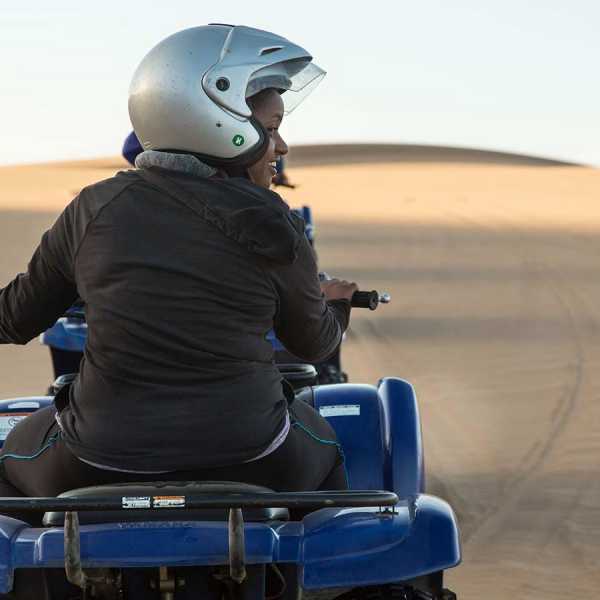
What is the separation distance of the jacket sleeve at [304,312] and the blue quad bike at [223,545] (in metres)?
0.39

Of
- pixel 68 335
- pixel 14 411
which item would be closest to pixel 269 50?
pixel 14 411

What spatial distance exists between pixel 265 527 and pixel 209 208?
714 mm

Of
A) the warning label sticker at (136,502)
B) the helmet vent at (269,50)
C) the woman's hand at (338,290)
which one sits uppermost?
the helmet vent at (269,50)

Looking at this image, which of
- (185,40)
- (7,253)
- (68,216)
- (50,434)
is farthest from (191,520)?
(7,253)

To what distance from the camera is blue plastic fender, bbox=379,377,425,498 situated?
428cm

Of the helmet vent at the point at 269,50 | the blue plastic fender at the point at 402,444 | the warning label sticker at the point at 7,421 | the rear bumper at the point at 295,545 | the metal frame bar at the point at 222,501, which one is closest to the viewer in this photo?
the metal frame bar at the point at 222,501

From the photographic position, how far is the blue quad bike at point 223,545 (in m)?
3.28

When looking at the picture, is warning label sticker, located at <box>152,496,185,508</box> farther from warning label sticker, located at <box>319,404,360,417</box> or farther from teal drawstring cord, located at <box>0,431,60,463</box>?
warning label sticker, located at <box>319,404,360,417</box>

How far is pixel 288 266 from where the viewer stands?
11.8 feet

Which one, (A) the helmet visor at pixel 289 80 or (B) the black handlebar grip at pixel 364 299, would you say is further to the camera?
(B) the black handlebar grip at pixel 364 299

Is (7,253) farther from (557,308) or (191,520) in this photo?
(191,520)

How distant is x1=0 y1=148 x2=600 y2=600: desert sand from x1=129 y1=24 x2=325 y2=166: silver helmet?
283 cm

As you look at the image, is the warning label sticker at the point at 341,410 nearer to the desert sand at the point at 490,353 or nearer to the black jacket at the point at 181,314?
the black jacket at the point at 181,314

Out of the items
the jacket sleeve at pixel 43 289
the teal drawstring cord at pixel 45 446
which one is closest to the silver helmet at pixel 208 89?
the jacket sleeve at pixel 43 289
